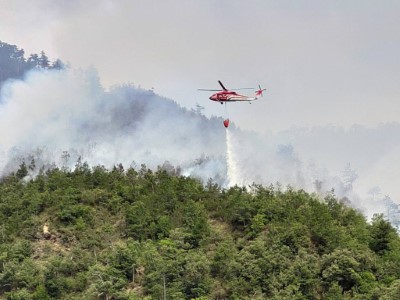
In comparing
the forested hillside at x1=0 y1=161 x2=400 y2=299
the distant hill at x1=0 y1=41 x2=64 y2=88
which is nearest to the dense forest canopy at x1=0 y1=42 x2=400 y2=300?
the forested hillside at x1=0 y1=161 x2=400 y2=299

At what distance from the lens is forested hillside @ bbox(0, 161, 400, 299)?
1861 inches

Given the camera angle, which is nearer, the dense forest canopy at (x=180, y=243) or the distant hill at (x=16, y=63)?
the dense forest canopy at (x=180, y=243)

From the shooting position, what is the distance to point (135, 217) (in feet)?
198

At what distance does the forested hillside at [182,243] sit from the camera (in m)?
47.3

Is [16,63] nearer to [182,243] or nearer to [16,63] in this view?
[16,63]

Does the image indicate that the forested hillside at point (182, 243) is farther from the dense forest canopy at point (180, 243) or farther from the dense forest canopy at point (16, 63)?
the dense forest canopy at point (16, 63)

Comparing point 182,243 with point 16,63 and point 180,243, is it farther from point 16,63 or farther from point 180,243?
point 16,63

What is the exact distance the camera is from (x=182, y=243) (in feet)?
178

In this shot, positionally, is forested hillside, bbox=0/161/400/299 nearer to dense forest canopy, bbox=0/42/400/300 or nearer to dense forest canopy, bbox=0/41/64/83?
dense forest canopy, bbox=0/42/400/300

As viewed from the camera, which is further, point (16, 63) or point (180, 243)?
point (16, 63)

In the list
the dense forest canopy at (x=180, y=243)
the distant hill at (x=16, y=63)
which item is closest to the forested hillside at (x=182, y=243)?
the dense forest canopy at (x=180, y=243)

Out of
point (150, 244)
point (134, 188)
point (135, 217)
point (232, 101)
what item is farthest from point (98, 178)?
point (232, 101)

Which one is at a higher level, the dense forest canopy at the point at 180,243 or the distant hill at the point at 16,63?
the distant hill at the point at 16,63

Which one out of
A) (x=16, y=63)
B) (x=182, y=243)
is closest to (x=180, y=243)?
(x=182, y=243)
